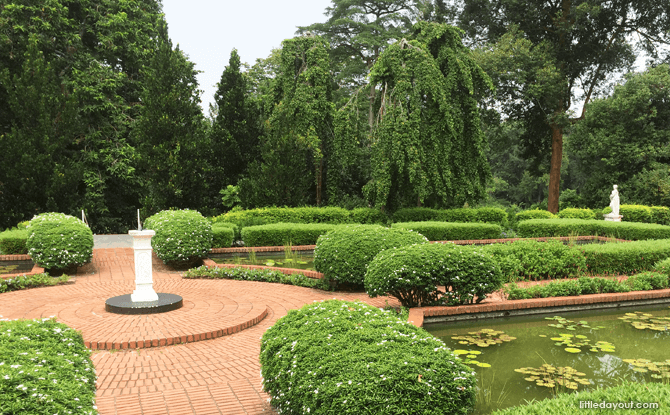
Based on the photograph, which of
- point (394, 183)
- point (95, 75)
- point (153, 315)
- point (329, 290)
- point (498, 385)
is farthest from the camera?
point (95, 75)

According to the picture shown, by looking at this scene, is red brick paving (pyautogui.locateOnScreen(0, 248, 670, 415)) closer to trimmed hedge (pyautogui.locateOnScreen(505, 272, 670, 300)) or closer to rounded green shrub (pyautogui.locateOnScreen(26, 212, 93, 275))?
trimmed hedge (pyautogui.locateOnScreen(505, 272, 670, 300))

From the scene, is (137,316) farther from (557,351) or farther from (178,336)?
(557,351)

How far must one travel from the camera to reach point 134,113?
21.4 metres

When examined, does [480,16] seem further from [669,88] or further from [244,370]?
[244,370]

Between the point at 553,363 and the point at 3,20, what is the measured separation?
21717mm

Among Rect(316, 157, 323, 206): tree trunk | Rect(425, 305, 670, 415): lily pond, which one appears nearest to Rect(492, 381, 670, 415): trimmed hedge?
Rect(425, 305, 670, 415): lily pond

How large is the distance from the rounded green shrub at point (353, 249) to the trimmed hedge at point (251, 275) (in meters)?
0.93

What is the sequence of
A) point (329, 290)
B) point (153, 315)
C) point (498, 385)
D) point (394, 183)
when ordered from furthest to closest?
point (394, 183), point (329, 290), point (153, 315), point (498, 385)

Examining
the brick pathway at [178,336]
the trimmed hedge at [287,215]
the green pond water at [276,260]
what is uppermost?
the trimmed hedge at [287,215]

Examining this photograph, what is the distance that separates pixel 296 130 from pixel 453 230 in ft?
23.6

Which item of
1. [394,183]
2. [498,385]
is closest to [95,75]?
[394,183]

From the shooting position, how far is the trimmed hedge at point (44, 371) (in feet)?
7.91

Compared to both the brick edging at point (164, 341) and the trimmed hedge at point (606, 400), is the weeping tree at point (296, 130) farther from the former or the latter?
the trimmed hedge at point (606, 400)

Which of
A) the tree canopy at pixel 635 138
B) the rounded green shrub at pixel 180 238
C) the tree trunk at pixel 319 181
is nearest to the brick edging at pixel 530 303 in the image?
the rounded green shrub at pixel 180 238
